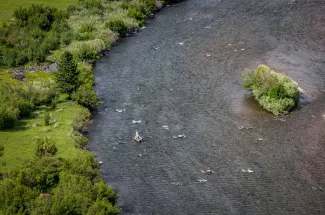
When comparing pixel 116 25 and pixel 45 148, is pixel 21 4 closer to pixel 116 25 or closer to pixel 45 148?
pixel 116 25

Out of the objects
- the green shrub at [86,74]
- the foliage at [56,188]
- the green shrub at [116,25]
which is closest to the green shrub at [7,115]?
the foliage at [56,188]

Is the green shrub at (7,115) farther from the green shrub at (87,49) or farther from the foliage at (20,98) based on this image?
the green shrub at (87,49)

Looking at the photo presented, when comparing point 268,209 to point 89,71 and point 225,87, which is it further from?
point 89,71


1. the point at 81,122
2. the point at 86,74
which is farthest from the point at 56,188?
the point at 86,74

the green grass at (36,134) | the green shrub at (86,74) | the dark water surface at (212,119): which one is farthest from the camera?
the green shrub at (86,74)

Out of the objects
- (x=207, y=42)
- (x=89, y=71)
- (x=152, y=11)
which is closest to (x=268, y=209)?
(x=89, y=71)

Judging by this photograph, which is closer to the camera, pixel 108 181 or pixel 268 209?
pixel 268 209
